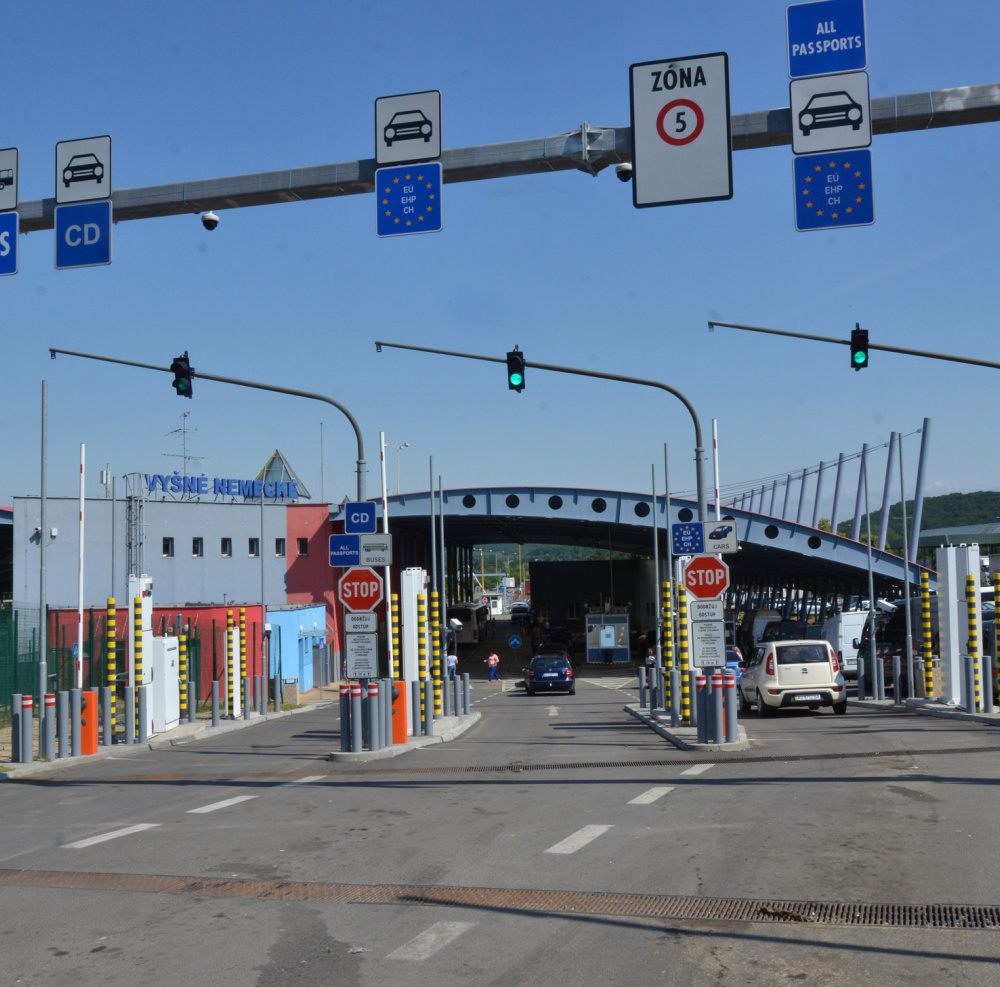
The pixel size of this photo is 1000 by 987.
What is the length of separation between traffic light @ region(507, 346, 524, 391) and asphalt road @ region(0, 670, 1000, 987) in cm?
650

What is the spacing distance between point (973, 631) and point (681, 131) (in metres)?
15.9

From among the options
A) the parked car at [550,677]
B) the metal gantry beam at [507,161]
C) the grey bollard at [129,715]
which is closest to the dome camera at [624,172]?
the metal gantry beam at [507,161]

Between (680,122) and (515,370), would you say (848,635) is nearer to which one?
(515,370)

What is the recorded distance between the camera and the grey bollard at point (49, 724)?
19516 millimetres

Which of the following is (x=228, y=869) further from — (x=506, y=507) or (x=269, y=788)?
(x=506, y=507)

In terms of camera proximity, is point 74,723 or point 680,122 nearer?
point 680,122

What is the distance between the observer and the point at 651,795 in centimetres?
1280

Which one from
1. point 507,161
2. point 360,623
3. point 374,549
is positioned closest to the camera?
point 507,161

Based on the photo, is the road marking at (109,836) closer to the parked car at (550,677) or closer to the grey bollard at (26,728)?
the grey bollard at (26,728)

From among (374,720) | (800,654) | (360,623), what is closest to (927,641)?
(800,654)

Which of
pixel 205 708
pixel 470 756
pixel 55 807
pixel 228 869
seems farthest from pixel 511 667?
pixel 228 869

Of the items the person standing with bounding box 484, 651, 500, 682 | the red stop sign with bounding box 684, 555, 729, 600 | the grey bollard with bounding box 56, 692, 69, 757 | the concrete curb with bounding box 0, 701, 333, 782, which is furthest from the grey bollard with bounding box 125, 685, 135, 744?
the person standing with bounding box 484, 651, 500, 682

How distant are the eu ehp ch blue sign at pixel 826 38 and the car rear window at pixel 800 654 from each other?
53.3 feet

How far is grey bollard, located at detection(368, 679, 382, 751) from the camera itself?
18516 millimetres
